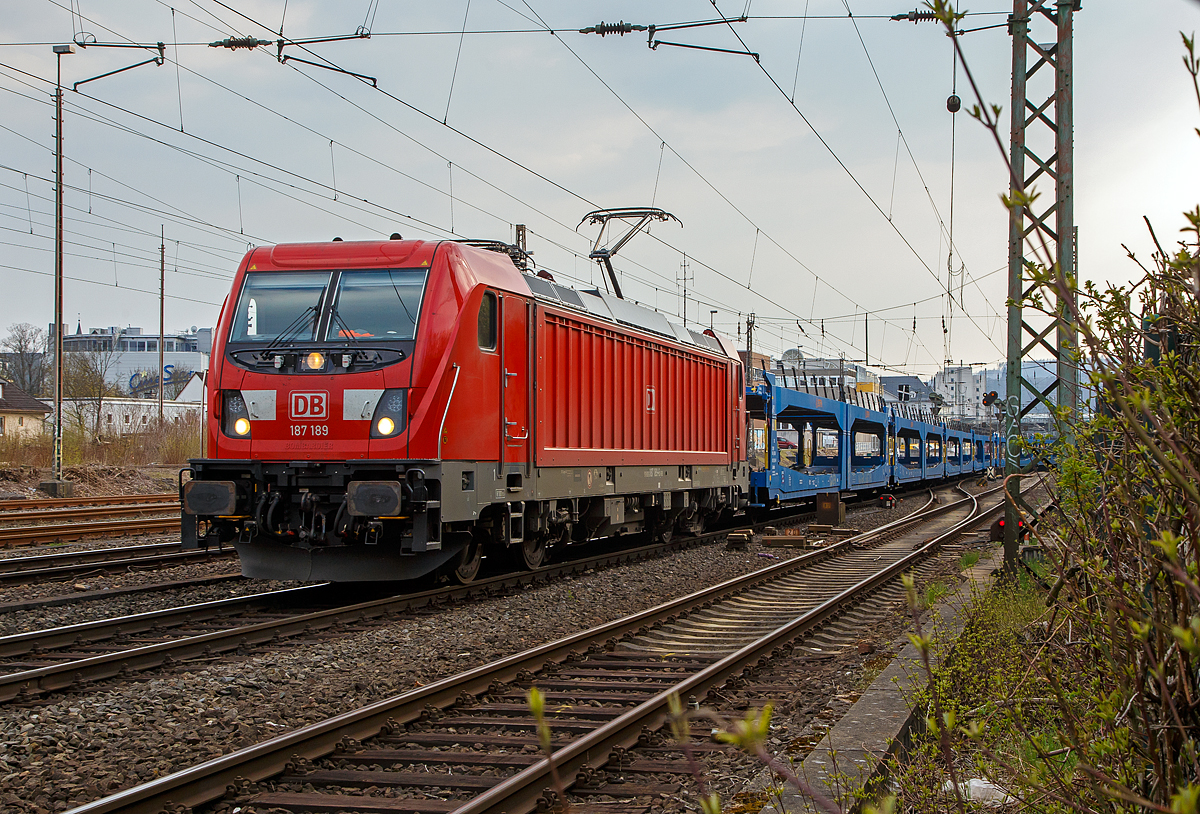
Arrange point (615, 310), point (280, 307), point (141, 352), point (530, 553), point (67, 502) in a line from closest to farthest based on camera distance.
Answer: point (280, 307) < point (530, 553) < point (615, 310) < point (67, 502) < point (141, 352)

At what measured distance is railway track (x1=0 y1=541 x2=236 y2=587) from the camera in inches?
462

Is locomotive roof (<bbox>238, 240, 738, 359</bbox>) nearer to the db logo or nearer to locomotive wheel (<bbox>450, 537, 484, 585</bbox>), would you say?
the db logo

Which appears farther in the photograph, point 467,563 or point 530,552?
point 530,552

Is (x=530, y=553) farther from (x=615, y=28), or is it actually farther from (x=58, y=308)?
(x=58, y=308)

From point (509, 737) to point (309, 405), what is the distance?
531 cm

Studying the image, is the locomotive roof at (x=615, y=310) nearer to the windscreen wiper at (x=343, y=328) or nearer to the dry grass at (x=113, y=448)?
the windscreen wiper at (x=343, y=328)

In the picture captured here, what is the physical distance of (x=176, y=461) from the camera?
36531 millimetres

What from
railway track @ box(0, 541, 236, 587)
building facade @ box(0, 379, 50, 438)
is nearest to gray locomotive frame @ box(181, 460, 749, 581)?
railway track @ box(0, 541, 236, 587)

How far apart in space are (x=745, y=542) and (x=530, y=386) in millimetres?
6767

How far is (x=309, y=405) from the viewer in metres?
10.1

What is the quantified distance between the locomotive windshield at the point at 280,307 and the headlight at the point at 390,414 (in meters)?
1.21

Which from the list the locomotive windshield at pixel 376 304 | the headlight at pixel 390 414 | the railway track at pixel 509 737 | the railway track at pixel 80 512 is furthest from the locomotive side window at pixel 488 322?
the railway track at pixel 80 512

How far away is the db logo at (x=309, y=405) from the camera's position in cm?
1002

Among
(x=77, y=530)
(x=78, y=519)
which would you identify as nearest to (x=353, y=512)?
(x=77, y=530)
